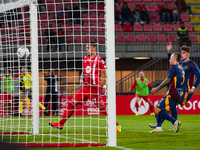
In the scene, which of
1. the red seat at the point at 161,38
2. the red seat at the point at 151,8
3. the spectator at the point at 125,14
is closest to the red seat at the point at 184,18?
the red seat at the point at 151,8

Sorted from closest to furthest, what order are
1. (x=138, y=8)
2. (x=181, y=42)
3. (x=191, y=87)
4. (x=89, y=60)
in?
(x=89, y=60)
(x=191, y=87)
(x=181, y=42)
(x=138, y=8)

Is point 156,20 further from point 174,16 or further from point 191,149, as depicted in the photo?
point 191,149

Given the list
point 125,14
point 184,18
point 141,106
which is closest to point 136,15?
point 125,14

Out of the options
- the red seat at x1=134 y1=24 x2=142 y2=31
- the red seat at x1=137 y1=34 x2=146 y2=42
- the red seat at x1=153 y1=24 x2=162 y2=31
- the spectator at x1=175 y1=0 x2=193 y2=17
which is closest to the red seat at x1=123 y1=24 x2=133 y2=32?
the red seat at x1=134 y1=24 x2=142 y2=31

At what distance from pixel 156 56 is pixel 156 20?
4790 mm

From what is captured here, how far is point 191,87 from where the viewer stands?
351 inches

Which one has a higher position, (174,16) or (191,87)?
(174,16)

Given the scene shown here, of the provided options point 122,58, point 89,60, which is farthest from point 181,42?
point 89,60

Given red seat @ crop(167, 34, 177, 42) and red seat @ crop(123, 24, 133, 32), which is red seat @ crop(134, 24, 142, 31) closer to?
red seat @ crop(123, 24, 133, 32)

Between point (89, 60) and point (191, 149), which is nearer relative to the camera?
point (191, 149)

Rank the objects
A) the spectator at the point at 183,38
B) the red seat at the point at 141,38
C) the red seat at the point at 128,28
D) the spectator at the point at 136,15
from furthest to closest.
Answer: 1. the spectator at the point at 136,15
2. the red seat at the point at 128,28
3. the red seat at the point at 141,38
4. the spectator at the point at 183,38

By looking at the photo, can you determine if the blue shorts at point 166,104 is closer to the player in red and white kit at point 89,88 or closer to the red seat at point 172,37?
the player in red and white kit at point 89,88

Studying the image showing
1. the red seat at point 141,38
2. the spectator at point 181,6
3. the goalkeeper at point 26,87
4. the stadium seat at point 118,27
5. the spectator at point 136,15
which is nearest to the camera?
the goalkeeper at point 26,87

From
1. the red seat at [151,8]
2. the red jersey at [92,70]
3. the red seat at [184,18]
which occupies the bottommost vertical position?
the red jersey at [92,70]
